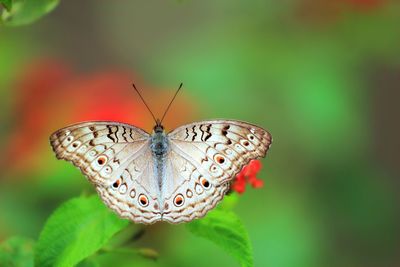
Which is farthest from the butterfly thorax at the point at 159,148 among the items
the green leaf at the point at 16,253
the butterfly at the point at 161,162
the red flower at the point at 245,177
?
the green leaf at the point at 16,253

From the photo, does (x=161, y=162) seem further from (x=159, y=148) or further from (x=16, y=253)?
(x=16, y=253)

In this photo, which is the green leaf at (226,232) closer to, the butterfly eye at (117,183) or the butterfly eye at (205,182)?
the butterfly eye at (205,182)

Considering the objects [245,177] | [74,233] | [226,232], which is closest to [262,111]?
[245,177]

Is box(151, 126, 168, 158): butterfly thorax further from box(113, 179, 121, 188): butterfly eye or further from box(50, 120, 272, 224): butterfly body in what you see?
box(113, 179, 121, 188): butterfly eye

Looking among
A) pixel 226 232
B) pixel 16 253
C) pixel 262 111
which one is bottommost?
pixel 16 253

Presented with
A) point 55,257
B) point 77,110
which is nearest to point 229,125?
point 55,257

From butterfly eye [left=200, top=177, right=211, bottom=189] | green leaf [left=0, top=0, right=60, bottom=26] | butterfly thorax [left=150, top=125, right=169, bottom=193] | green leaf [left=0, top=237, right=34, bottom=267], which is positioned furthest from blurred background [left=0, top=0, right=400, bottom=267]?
green leaf [left=0, top=0, right=60, bottom=26]

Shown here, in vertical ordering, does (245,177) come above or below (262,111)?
below

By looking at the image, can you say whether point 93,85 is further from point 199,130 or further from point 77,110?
point 199,130
